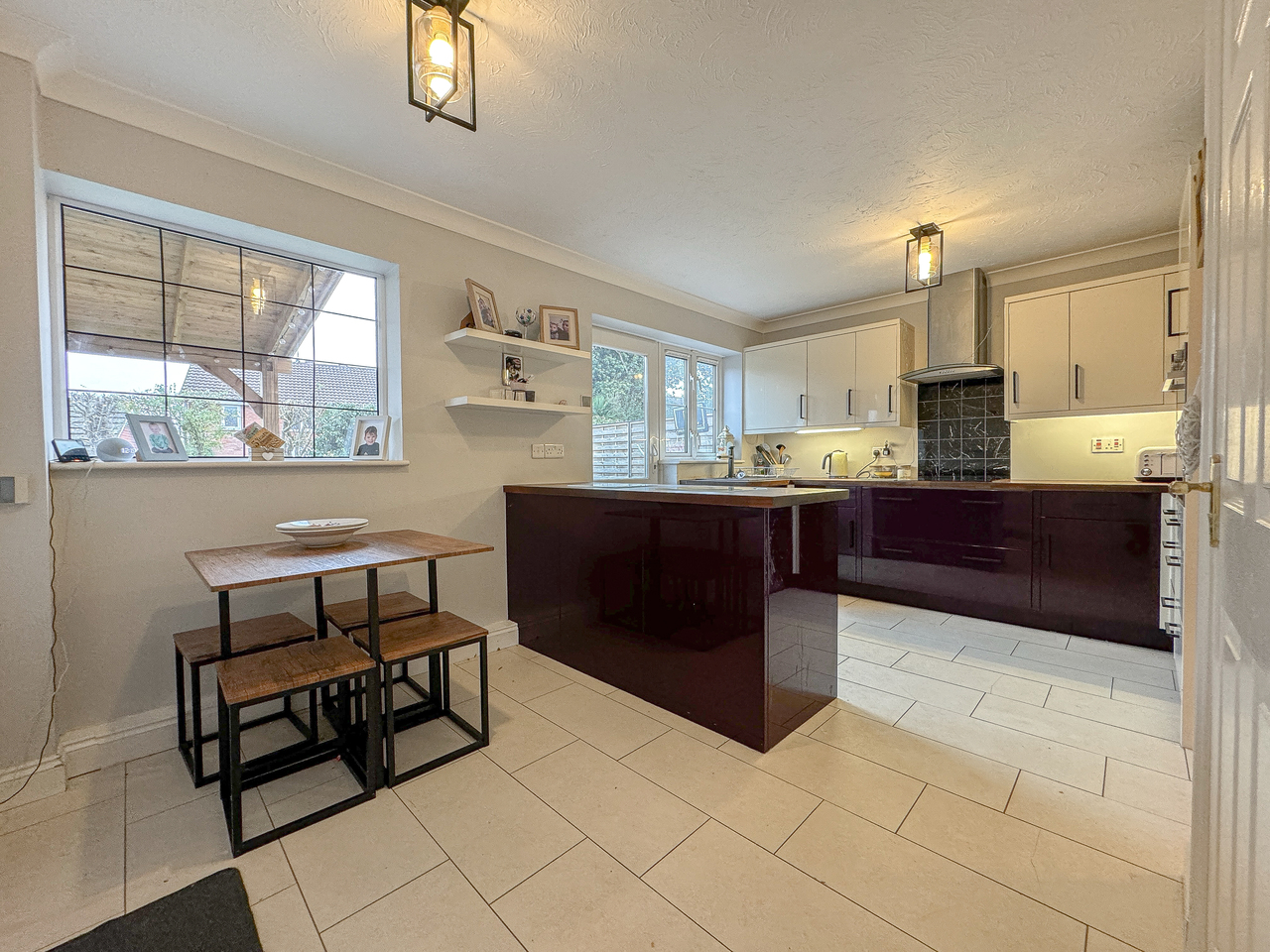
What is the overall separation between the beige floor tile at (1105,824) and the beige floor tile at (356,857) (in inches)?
67.9

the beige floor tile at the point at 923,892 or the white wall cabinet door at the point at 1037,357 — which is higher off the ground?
the white wall cabinet door at the point at 1037,357

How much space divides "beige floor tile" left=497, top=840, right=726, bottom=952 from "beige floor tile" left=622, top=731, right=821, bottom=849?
350mm

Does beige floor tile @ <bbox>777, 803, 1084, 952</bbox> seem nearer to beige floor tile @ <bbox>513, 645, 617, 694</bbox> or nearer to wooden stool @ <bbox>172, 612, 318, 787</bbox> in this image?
beige floor tile @ <bbox>513, 645, 617, 694</bbox>

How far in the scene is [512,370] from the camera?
3045 millimetres

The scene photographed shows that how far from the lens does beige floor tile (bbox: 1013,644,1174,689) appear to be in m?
2.51

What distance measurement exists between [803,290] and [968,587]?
2.45 meters

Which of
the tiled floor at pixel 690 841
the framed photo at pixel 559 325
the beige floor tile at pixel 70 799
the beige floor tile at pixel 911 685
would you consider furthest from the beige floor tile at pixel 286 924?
the framed photo at pixel 559 325

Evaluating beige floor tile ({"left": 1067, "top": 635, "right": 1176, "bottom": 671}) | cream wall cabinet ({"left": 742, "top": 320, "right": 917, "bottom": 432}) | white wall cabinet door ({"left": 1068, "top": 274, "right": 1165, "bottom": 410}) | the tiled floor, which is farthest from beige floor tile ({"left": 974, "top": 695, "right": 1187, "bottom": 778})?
cream wall cabinet ({"left": 742, "top": 320, "right": 917, "bottom": 432})

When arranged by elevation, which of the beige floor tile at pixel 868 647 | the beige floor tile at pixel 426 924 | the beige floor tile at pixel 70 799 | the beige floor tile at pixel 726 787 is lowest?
the beige floor tile at pixel 426 924

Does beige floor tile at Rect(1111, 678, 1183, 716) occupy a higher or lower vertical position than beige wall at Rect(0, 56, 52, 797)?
lower

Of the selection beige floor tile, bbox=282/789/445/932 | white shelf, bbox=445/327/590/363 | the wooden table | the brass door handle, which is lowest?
beige floor tile, bbox=282/789/445/932

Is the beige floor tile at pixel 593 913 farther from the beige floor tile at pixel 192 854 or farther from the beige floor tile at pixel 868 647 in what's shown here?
the beige floor tile at pixel 868 647

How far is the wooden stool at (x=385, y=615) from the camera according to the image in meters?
2.02

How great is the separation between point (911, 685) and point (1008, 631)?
1.25m
